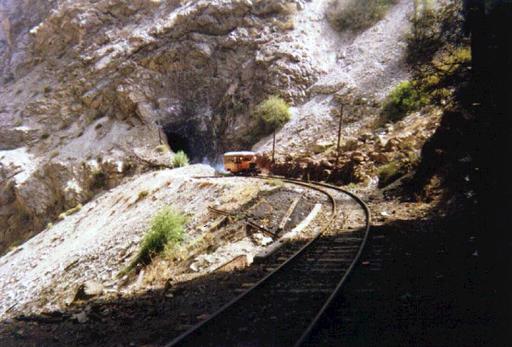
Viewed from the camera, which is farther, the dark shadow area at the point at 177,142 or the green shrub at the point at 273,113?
the dark shadow area at the point at 177,142

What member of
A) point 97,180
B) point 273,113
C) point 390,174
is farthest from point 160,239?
point 97,180

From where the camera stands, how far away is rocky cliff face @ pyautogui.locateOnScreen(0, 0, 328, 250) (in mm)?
32719

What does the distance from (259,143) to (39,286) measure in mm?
21654

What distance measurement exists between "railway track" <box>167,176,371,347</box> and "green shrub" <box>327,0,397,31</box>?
36.1 meters

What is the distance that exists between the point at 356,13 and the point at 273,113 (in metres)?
17.0

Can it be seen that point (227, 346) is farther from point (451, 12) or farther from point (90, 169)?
point (90, 169)

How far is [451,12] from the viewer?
8.38m

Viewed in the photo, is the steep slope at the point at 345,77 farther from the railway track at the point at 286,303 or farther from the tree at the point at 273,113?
the railway track at the point at 286,303

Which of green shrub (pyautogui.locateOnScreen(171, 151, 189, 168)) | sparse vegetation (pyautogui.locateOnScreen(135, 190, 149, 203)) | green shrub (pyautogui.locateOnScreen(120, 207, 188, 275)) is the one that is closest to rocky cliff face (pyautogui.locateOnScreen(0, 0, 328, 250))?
green shrub (pyautogui.locateOnScreen(171, 151, 189, 168))

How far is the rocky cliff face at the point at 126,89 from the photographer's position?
32.7m

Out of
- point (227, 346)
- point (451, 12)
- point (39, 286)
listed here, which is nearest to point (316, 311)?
point (227, 346)

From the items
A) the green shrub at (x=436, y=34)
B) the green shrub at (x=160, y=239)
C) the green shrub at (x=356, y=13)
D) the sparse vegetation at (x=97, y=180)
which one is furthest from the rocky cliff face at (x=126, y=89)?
the green shrub at (x=436, y=34)

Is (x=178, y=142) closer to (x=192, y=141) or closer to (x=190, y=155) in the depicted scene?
(x=192, y=141)

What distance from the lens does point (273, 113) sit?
3216cm
